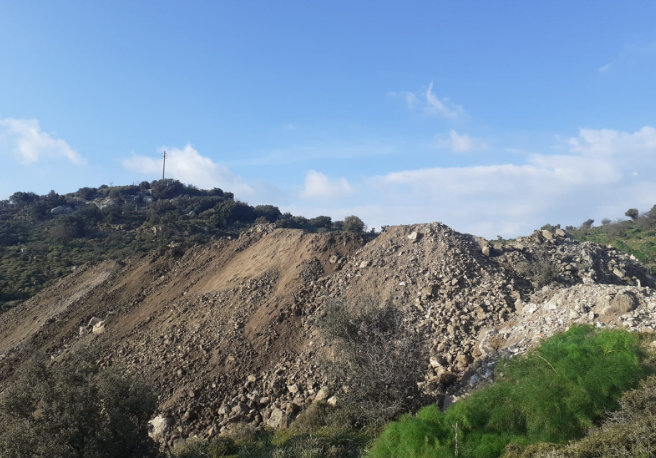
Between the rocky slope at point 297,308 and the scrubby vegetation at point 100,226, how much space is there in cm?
794

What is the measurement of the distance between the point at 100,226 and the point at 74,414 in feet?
126

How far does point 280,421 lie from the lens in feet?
35.7

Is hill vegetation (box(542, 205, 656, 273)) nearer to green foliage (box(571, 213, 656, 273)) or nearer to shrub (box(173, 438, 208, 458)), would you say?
green foliage (box(571, 213, 656, 273))

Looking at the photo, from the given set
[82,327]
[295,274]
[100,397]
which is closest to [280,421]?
[100,397]

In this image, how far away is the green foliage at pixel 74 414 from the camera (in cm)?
723

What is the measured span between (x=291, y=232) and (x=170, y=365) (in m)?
8.51

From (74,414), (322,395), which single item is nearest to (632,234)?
(322,395)

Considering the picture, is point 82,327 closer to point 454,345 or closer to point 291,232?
point 291,232

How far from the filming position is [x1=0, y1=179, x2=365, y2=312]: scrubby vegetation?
3108 cm

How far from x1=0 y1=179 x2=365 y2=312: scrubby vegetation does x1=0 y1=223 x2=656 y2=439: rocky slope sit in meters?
7.94

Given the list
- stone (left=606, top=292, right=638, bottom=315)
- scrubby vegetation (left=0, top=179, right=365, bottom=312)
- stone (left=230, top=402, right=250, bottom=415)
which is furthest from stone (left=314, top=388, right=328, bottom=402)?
scrubby vegetation (left=0, top=179, right=365, bottom=312)

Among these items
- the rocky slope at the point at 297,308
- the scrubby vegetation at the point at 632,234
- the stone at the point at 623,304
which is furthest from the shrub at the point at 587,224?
the stone at the point at 623,304

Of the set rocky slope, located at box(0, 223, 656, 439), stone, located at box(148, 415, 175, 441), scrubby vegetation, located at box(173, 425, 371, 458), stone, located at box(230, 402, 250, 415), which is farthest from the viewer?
stone, located at box(230, 402, 250, 415)

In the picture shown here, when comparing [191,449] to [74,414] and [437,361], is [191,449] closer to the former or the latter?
[74,414]
